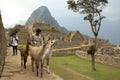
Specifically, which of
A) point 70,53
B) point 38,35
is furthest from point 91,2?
point 38,35

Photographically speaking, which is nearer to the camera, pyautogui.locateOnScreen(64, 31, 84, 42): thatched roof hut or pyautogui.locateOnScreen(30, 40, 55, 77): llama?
pyautogui.locateOnScreen(30, 40, 55, 77): llama

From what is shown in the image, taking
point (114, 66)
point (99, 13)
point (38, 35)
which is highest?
point (99, 13)

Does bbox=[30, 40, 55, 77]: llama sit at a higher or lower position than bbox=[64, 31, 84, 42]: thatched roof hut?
lower

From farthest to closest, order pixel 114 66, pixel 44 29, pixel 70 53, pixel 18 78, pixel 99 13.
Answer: pixel 44 29, pixel 70 53, pixel 99 13, pixel 114 66, pixel 18 78

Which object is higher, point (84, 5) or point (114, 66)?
point (84, 5)

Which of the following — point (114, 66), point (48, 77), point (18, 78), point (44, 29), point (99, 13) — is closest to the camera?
point (18, 78)

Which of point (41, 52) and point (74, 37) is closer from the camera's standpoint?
point (41, 52)

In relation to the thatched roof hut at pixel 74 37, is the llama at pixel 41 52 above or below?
below

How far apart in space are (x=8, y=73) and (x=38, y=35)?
2.21m

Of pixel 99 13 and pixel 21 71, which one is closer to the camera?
pixel 21 71

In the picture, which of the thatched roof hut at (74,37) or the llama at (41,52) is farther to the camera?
the thatched roof hut at (74,37)

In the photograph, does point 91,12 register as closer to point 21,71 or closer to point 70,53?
point 70,53

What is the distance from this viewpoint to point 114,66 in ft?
104

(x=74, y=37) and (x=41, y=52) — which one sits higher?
(x=74, y=37)
